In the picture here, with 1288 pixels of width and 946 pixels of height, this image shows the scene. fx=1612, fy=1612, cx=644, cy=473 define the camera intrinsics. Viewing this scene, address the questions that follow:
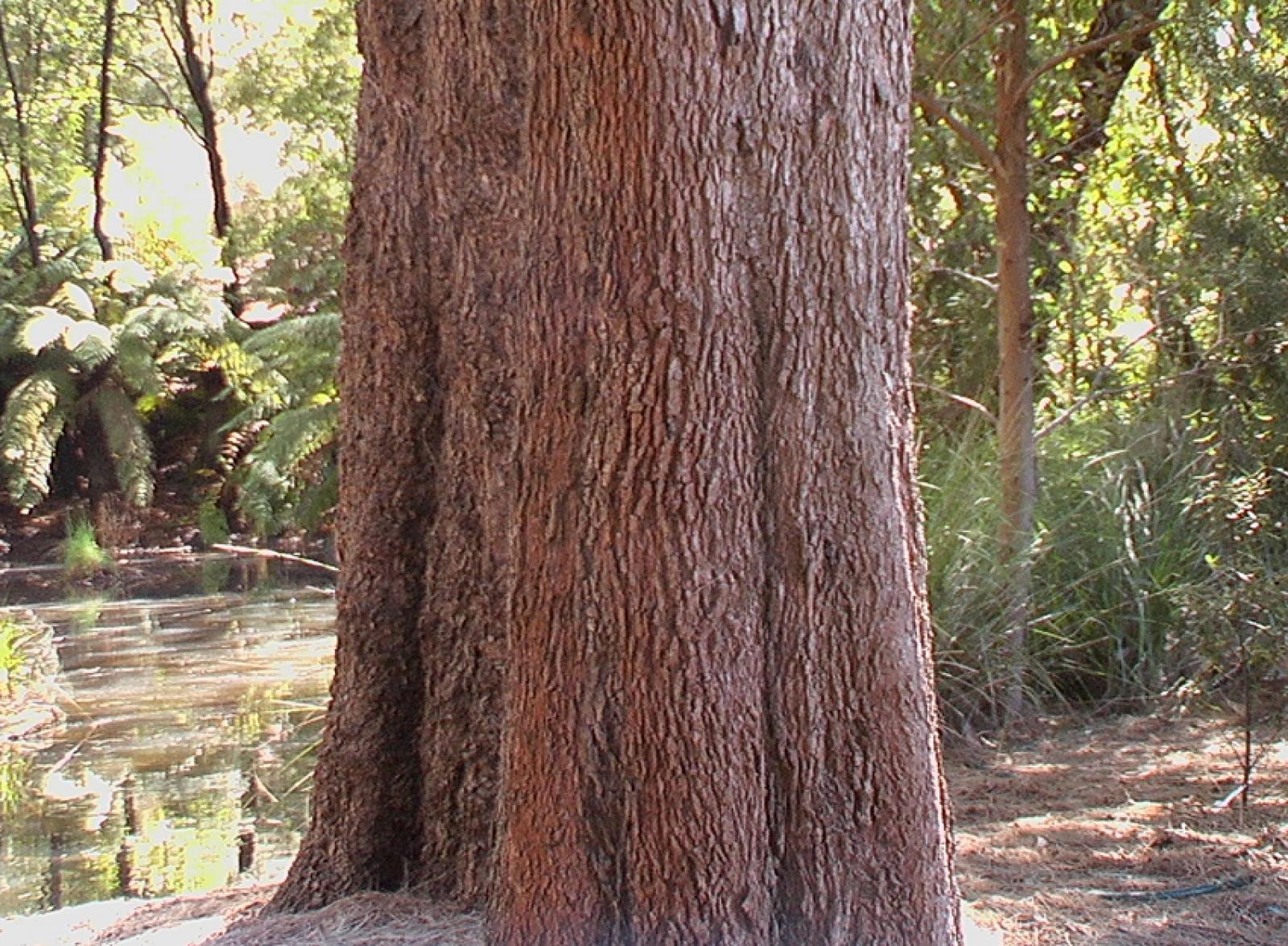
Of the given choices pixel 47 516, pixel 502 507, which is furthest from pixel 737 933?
pixel 47 516

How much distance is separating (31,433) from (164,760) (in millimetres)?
11742

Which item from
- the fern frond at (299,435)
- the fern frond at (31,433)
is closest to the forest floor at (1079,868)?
the fern frond at (299,435)

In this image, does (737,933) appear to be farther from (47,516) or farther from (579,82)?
(47,516)

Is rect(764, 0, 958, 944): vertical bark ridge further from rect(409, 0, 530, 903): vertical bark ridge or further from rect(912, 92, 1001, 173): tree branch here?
rect(912, 92, 1001, 173): tree branch

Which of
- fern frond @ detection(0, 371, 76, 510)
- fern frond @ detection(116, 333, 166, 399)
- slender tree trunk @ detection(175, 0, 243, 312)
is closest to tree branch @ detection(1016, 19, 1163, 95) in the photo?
fern frond @ detection(0, 371, 76, 510)

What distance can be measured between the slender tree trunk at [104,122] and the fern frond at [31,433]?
11.0 ft

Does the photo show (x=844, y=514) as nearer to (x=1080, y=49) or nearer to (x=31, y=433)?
(x=1080, y=49)

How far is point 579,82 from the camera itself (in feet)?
9.74

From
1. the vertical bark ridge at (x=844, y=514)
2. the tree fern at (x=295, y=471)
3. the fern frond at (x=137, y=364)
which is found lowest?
the vertical bark ridge at (x=844, y=514)

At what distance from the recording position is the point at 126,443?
65.1ft

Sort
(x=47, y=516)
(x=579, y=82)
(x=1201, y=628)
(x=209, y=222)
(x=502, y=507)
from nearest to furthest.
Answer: (x=579, y=82)
(x=502, y=507)
(x=1201, y=628)
(x=47, y=516)
(x=209, y=222)

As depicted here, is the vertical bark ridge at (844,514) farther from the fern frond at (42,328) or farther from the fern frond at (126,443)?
the fern frond at (42,328)

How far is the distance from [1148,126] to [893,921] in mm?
6068

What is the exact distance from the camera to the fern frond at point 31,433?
1875 centimetres
